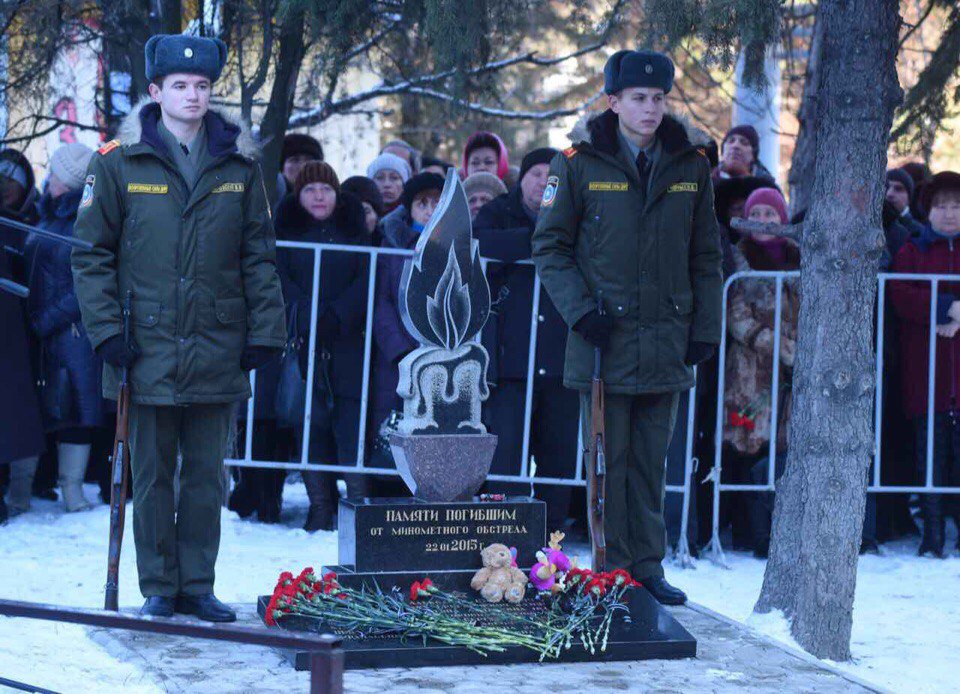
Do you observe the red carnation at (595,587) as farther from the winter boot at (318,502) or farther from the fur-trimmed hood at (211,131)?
the winter boot at (318,502)

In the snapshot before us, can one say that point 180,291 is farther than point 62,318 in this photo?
No

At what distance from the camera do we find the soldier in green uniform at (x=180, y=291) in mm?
5234

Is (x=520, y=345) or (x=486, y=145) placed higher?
(x=486, y=145)

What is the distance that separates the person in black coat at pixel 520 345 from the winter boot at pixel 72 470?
2274mm

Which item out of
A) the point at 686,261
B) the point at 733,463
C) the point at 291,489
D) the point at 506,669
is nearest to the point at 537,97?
the point at 291,489

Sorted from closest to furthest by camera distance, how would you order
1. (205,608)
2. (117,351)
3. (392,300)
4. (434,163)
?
(117,351)
(205,608)
(392,300)
(434,163)

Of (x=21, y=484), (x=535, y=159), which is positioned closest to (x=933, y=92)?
(x=535, y=159)

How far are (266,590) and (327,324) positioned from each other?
1.60 meters

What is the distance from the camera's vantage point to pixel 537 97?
823 inches

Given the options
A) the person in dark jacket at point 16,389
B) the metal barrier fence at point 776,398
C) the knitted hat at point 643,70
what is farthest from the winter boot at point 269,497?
the knitted hat at point 643,70

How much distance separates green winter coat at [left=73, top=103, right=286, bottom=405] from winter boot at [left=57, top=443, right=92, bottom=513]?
261 cm

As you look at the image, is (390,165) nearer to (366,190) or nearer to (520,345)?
(366,190)

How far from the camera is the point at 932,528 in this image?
7.46 metres

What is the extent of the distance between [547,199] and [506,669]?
194 centimetres
